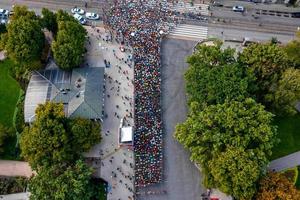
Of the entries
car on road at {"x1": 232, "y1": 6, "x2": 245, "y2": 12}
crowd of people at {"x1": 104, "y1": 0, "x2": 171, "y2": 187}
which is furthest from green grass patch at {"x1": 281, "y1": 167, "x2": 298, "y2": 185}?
car on road at {"x1": 232, "y1": 6, "x2": 245, "y2": 12}

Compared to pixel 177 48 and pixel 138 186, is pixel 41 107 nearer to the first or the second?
pixel 138 186

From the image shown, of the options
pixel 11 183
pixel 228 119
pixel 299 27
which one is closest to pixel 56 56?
pixel 11 183

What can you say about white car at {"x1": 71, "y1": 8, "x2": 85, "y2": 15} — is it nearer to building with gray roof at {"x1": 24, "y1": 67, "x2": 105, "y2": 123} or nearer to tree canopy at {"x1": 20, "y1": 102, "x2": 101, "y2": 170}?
building with gray roof at {"x1": 24, "y1": 67, "x2": 105, "y2": 123}

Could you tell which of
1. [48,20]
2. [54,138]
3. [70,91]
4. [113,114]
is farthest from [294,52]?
[48,20]

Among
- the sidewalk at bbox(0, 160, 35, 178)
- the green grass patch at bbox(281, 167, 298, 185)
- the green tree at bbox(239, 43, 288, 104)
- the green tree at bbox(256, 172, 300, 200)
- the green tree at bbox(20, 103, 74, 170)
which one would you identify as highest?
the green tree at bbox(239, 43, 288, 104)

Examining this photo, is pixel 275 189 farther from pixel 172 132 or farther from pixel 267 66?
pixel 267 66

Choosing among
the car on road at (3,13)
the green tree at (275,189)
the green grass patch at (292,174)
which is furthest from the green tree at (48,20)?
the green grass patch at (292,174)
